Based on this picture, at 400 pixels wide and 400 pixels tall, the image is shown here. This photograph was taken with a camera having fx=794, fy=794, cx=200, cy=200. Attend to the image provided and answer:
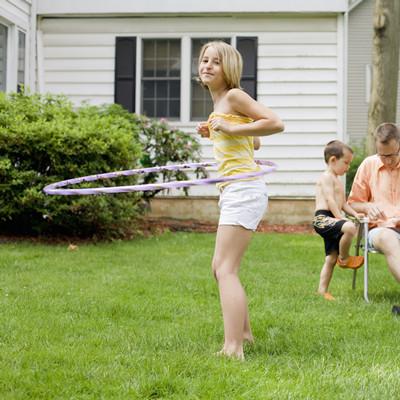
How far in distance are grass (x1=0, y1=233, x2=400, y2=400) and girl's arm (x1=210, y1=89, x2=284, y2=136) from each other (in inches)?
45.5

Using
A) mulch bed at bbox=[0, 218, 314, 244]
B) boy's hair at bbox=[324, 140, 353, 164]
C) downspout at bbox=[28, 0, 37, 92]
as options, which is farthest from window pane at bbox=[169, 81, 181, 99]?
boy's hair at bbox=[324, 140, 353, 164]

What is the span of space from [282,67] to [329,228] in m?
7.04

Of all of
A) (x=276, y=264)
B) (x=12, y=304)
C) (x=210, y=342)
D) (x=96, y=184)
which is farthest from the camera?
(x=96, y=184)

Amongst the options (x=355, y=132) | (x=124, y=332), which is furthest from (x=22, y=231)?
(x=355, y=132)

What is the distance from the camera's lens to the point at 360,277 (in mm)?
7438

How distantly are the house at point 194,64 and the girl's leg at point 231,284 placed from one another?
8.67 meters

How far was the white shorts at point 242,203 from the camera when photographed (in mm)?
4105

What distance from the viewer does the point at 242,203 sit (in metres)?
4.11

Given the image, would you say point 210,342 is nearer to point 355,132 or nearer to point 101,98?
point 101,98

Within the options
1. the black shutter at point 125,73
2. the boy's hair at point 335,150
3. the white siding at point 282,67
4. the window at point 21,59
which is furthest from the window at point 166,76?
the boy's hair at point 335,150

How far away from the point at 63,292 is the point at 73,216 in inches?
135

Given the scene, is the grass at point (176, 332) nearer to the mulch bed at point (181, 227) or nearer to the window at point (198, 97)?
the mulch bed at point (181, 227)

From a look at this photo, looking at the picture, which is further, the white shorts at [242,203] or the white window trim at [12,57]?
the white window trim at [12,57]

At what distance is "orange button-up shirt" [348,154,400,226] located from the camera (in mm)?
6340
